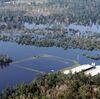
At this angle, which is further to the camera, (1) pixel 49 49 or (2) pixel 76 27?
(2) pixel 76 27

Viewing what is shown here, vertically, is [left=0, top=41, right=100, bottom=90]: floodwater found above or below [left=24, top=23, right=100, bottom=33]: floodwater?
below

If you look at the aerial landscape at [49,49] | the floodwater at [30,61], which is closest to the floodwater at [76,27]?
the aerial landscape at [49,49]

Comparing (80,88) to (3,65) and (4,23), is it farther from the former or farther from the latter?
(4,23)

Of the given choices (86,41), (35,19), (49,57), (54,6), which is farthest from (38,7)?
(49,57)

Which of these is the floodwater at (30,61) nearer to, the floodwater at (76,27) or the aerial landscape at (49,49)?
the aerial landscape at (49,49)

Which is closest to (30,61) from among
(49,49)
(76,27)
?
(49,49)

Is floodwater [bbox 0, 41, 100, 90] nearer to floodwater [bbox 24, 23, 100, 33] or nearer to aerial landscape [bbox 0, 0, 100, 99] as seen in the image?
aerial landscape [bbox 0, 0, 100, 99]

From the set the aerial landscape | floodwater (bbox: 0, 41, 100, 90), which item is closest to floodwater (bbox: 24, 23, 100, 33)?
the aerial landscape

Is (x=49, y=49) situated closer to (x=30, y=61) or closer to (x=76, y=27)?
(x=30, y=61)
